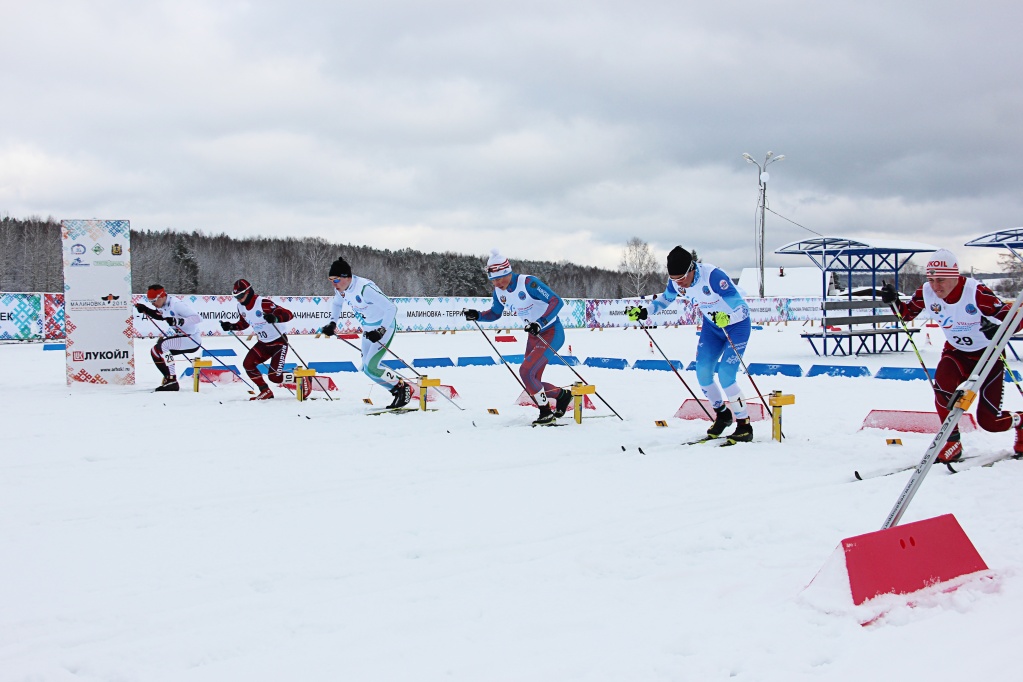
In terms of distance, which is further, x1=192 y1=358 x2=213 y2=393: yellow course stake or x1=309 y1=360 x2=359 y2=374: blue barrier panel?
x1=309 y1=360 x2=359 y2=374: blue barrier panel

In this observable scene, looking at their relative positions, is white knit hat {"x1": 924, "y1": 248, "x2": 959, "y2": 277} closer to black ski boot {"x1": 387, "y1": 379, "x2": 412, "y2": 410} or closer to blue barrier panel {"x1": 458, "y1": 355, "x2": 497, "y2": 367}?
black ski boot {"x1": 387, "y1": 379, "x2": 412, "y2": 410}

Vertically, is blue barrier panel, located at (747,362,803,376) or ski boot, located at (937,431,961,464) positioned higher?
blue barrier panel, located at (747,362,803,376)

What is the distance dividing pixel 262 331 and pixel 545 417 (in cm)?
494

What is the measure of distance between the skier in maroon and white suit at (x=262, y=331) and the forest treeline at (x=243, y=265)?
4221 cm

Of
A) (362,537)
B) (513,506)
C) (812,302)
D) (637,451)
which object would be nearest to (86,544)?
(362,537)

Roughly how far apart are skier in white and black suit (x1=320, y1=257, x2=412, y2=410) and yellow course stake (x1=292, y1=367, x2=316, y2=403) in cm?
106

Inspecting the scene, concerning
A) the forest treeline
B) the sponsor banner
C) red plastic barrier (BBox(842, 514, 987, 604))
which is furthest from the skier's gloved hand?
the forest treeline

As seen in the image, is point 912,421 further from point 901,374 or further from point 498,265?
point 901,374

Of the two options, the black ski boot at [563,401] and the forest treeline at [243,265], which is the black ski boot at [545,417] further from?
the forest treeline at [243,265]

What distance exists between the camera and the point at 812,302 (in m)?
40.6

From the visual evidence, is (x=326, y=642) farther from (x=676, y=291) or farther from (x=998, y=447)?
(x=998, y=447)

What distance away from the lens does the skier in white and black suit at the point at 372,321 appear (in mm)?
9891

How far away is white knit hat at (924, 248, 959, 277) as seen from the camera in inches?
238

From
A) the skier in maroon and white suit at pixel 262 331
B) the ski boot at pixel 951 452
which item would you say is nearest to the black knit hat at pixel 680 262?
the ski boot at pixel 951 452
